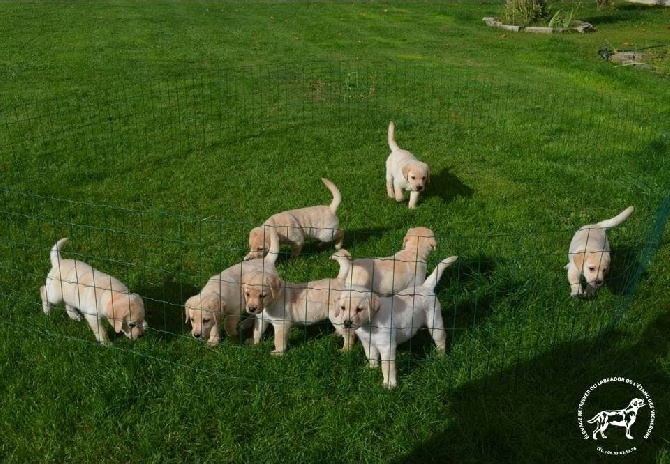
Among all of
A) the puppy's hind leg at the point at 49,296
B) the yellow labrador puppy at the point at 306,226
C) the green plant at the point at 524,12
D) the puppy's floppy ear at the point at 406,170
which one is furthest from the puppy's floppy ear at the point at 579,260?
the green plant at the point at 524,12

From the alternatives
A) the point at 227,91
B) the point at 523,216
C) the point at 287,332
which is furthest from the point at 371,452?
the point at 227,91

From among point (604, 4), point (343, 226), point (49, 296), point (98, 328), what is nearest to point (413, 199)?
point (343, 226)

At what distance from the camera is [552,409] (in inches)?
163

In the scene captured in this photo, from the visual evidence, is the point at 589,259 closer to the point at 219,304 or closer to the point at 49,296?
Answer: the point at 219,304

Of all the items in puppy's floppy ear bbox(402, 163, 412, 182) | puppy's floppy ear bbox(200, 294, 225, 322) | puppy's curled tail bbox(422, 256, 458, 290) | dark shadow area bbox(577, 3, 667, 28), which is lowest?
puppy's floppy ear bbox(200, 294, 225, 322)

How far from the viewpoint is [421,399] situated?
4.24 meters

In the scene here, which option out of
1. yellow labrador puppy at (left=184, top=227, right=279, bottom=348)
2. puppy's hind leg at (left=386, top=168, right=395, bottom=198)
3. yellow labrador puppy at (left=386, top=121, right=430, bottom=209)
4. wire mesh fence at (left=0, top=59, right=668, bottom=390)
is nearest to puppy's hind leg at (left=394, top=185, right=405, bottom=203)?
yellow labrador puppy at (left=386, top=121, right=430, bottom=209)

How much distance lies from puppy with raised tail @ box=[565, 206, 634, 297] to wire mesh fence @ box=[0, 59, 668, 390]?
126mm

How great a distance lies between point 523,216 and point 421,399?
332cm

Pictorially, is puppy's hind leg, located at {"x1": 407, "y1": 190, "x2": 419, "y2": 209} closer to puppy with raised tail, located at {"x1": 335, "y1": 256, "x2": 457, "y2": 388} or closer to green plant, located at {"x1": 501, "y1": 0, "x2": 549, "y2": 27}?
puppy with raised tail, located at {"x1": 335, "y1": 256, "x2": 457, "y2": 388}

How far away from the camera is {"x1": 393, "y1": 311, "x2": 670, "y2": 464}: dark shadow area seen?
3.85 metres

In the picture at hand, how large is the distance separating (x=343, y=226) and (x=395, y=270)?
1821mm

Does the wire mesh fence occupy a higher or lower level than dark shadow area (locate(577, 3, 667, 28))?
lower

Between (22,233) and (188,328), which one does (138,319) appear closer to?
(188,328)
